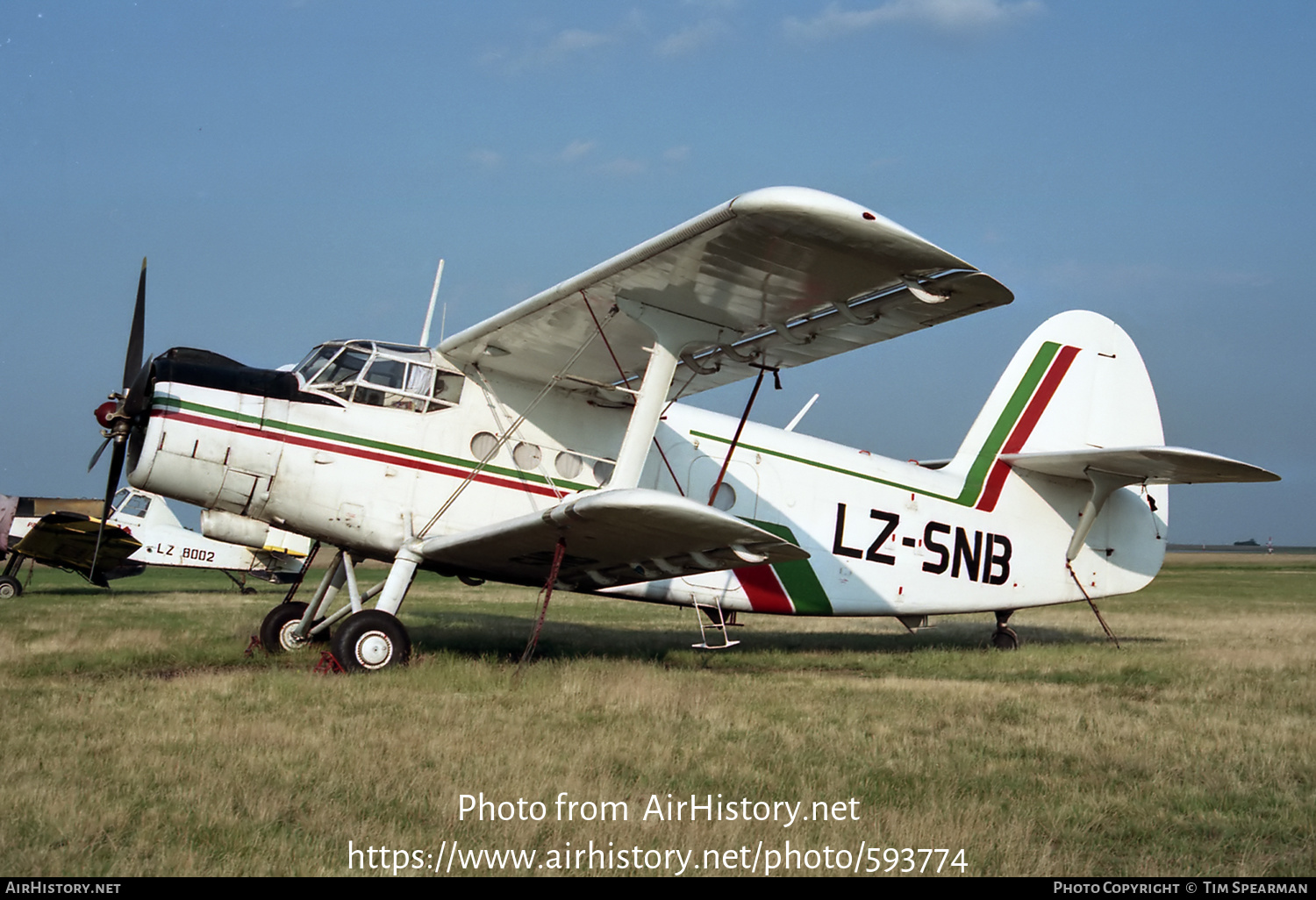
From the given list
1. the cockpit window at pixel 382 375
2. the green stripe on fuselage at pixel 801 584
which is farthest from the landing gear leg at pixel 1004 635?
the cockpit window at pixel 382 375

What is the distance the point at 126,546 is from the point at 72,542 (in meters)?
1.23

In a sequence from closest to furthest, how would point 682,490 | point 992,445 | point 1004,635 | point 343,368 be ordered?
1. point 343,368
2. point 682,490
3. point 992,445
4. point 1004,635

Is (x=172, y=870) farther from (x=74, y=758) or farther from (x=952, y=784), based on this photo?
(x=952, y=784)

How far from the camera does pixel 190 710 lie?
231 inches

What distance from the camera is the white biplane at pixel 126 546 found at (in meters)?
18.7

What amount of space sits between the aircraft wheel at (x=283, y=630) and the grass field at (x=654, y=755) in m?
0.33

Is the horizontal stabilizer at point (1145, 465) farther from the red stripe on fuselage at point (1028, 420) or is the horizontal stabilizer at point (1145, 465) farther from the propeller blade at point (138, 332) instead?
the propeller blade at point (138, 332)

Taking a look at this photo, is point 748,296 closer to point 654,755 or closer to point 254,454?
point 654,755

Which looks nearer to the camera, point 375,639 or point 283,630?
point 375,639

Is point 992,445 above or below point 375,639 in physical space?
above

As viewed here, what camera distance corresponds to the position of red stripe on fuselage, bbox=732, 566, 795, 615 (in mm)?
9688

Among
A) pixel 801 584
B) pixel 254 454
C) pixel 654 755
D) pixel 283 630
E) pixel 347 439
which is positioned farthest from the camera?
pixel 801 584

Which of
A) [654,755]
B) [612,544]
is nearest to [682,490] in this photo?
[612,544]

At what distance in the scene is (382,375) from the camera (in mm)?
8492
